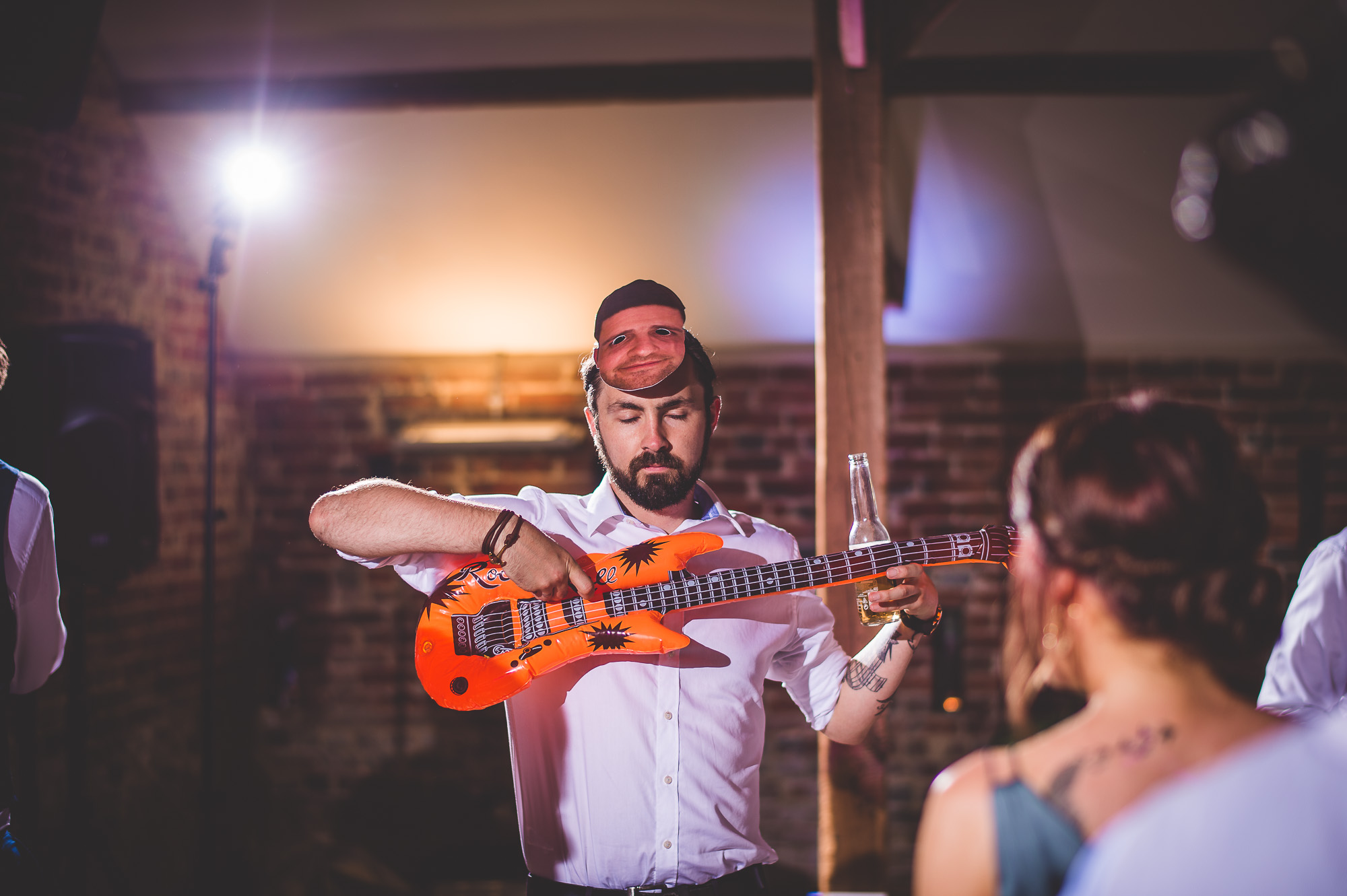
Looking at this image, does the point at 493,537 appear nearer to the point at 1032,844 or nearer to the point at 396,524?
the point at 396,524

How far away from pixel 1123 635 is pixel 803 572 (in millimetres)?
728

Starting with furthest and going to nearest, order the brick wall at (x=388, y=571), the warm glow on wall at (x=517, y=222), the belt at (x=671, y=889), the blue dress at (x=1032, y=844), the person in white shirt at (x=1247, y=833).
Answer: the brick wall at (x=388, y=571) < the warm glow on wall at (x=517, y=222) < the belt at (x=671, y=889) < the blue dress at (x=1032, y=844) < the person in white shirt at (x=1247, y=833)

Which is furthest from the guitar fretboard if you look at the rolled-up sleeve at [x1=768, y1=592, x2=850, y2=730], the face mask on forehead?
the face mask on forehead

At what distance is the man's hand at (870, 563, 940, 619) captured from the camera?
145 centimetres

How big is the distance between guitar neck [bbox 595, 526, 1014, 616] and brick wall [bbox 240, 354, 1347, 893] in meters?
1.85

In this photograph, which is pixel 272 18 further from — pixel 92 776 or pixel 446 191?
pixel 92 776

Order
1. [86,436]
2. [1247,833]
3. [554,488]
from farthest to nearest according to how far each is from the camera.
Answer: [554,488], [86,436], [1247,833]

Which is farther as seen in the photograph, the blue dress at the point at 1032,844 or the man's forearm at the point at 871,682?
the man's forearm at the point at 871,682

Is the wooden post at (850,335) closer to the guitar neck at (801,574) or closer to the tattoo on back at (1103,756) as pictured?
the guitar neck at (801,574)

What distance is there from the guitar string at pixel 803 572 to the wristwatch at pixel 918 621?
0.11 meters

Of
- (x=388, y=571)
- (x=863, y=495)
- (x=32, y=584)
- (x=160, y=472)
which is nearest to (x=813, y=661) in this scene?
(x=863, y=495)

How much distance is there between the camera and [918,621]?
4.99ft

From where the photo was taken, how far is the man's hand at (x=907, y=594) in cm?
145

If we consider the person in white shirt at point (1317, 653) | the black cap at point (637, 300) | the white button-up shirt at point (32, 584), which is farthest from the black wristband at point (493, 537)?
the person in white shirt at point (1317, 653)
